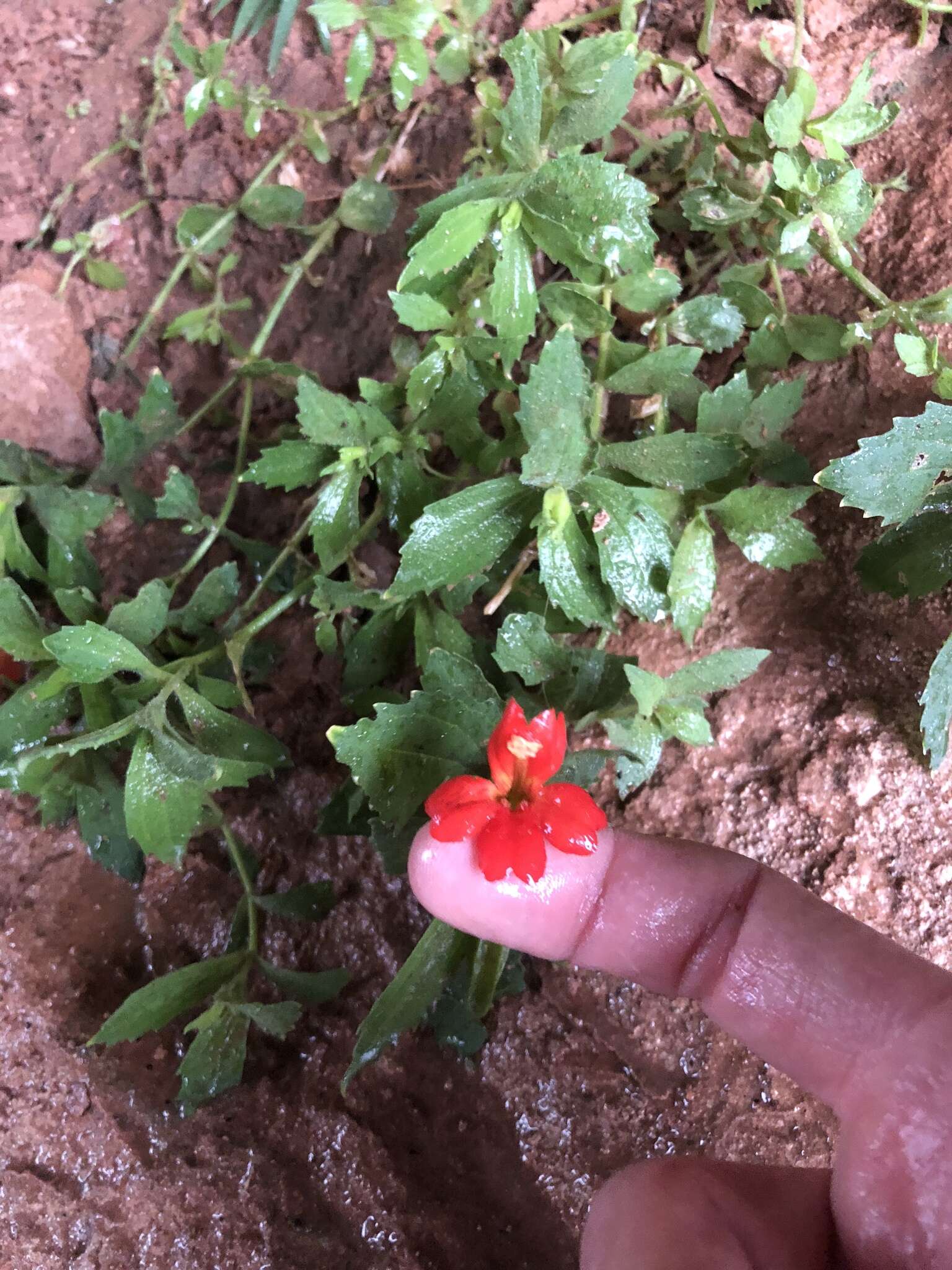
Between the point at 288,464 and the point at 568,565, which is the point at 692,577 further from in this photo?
the point at 288,464

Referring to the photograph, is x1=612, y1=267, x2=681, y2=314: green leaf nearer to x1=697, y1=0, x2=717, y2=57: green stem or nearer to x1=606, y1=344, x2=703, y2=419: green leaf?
x1=606, y1=344, x2=703, y2=419: green leaf

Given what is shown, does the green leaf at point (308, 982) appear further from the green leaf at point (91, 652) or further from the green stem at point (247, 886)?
the green leaf at point (91, 652)

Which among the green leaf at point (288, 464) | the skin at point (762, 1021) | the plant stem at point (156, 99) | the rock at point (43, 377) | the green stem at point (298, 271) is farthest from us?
the plant stem at point (156, 99)

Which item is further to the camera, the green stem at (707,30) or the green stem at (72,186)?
the green stem at (72,186)

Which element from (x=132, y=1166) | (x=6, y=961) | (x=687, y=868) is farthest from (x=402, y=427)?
(x=132, y=1166)

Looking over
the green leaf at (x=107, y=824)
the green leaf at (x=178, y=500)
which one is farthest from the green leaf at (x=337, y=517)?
the green leaf at (x=107, y=824)
